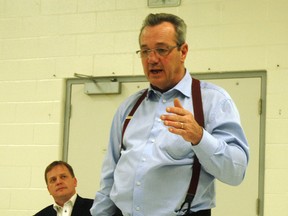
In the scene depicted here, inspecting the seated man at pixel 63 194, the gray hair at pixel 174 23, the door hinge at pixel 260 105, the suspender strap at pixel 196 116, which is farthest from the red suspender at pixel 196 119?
the door hinge at pixel 260 105

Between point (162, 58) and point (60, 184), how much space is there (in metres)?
1.96

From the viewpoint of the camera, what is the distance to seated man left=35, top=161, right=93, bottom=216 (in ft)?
11.4

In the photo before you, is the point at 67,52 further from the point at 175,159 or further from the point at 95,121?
the point at 175,159

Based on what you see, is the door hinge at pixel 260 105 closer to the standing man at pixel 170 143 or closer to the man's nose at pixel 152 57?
the standing man at pixel 170 143

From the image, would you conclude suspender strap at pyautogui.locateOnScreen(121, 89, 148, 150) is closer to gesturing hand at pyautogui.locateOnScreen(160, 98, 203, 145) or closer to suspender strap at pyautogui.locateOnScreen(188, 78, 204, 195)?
suspender strap at pyautogui.locateOnScreen(188, 78, 204, 195)

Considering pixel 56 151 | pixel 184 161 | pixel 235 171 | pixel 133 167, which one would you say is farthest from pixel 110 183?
pixel 56 151

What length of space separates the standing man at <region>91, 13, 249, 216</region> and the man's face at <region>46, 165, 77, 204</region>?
62.5 inches

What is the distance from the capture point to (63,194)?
3549 millimetres

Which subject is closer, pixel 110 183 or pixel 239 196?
pixel 110 183

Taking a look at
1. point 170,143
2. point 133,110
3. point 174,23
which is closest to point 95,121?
point 133,110

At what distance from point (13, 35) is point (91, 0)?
2.53 feet

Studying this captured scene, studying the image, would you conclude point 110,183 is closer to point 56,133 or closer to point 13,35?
point 56,133

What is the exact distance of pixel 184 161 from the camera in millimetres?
1770

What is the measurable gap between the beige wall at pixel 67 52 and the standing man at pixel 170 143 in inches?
75.0
